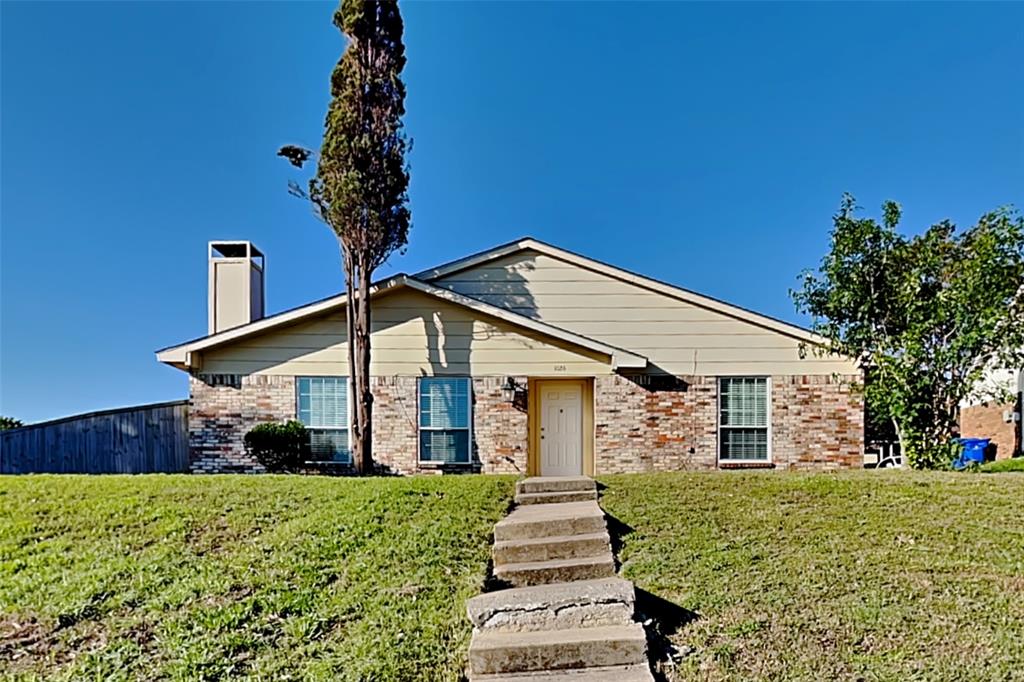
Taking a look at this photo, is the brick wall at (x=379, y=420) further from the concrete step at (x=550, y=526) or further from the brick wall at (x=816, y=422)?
the concrete step at (x=550, y=526)

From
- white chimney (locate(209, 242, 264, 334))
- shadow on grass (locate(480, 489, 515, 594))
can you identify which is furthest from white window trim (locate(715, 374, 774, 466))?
white chimney (locate(209, 242, 264, 334))

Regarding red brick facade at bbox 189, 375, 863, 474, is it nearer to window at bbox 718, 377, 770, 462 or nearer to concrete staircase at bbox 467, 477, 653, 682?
window at bbox 718, 377, 770, 462

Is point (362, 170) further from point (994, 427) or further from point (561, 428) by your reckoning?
point (994, 427)

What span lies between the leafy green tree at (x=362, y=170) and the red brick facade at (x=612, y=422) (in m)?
0.75

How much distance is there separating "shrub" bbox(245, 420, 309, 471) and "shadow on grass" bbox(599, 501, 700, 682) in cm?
814

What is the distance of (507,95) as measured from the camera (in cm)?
1883

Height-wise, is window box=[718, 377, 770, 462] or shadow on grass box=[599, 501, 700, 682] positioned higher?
window box=[718, 377, 770, 462]

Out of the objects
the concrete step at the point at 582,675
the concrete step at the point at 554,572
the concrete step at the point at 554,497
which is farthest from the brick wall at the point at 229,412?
the concrete step at the point at 582,675

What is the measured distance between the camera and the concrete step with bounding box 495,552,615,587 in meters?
5.44

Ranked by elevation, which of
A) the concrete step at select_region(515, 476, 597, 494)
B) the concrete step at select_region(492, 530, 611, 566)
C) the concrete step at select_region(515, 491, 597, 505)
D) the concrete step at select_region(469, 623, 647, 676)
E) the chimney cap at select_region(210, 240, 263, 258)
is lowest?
the concrete step at select_region(469, 623, 647, 676)

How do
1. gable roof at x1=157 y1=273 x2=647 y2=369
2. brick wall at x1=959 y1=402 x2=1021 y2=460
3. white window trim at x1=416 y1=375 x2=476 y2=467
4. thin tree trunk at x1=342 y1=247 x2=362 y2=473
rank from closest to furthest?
thin tree trunk at x1=342 y1=247 x2=362 y2=473 < gable roof at x1=157 y1=273 x2=647 y2=369 < white window trim at x1=416 y1=375 x2=476 y2=467 < brick wall at x1=959 y1=402 x2=1021 y2=460

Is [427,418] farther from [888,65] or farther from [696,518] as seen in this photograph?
[888,65]

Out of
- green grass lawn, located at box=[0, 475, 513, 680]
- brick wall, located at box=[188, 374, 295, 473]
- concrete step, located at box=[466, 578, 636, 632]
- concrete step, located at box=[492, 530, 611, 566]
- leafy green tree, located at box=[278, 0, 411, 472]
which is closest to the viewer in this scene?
green grass lawn, located at box=[0, 475, 513, 680]

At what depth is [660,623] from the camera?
14.9 feet
